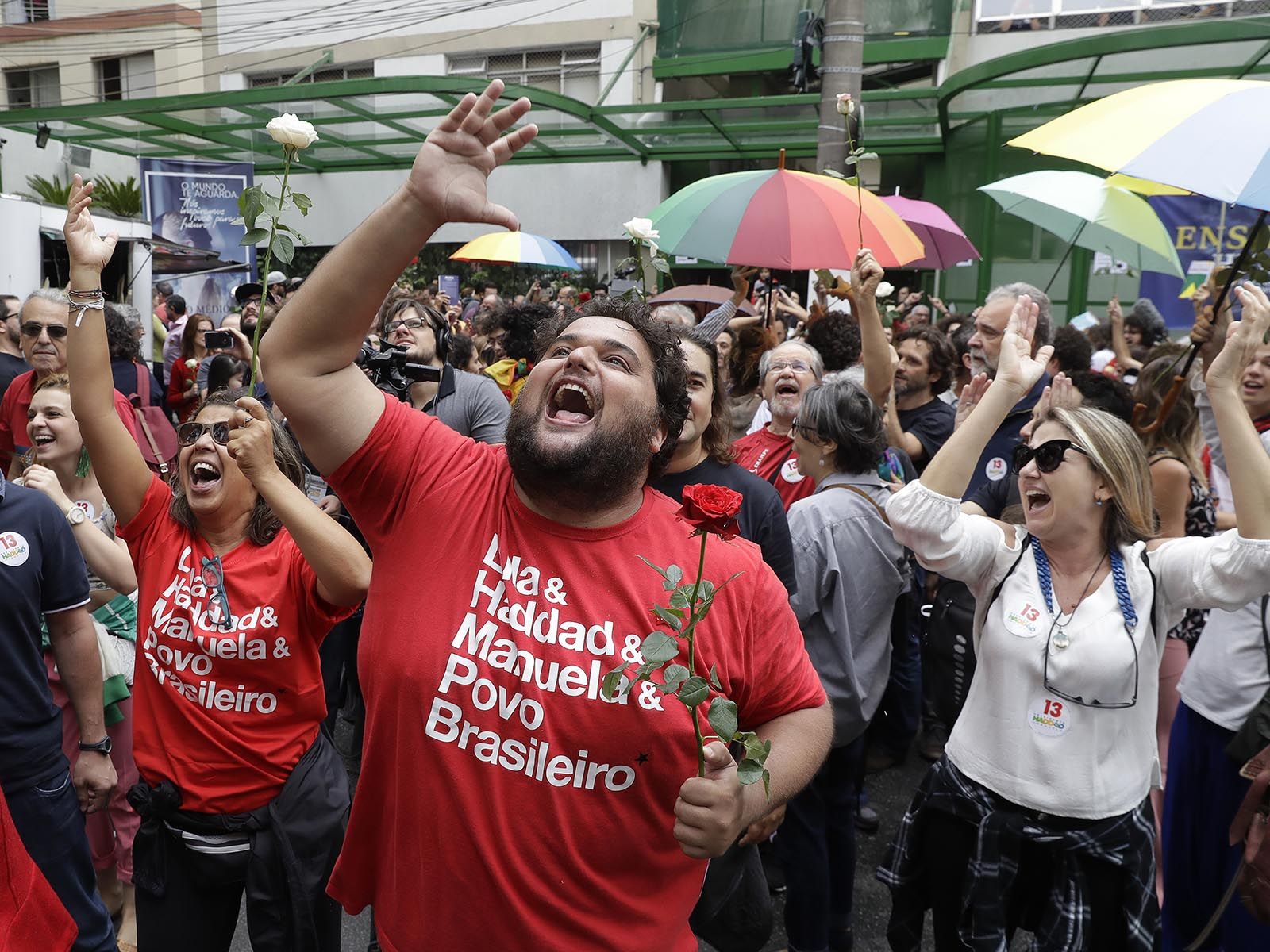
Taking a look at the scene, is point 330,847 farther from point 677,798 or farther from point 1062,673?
point 1062,673

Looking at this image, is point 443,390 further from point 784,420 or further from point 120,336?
point 120,336

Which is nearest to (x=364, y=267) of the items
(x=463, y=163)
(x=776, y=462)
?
(x=463, y=163)

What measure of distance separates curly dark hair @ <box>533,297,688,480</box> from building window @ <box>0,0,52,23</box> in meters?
32.6

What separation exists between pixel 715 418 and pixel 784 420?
982 millimetres

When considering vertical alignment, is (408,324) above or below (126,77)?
below

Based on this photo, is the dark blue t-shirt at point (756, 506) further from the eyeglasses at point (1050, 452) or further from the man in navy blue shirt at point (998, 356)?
the man in navy blue shirt at point (998, 356)

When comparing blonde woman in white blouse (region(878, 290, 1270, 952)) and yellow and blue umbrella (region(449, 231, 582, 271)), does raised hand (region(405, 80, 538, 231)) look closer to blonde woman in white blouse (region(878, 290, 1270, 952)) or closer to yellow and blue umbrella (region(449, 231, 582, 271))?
blonde woman in white blouse (region(878, 290, 1270, 952))

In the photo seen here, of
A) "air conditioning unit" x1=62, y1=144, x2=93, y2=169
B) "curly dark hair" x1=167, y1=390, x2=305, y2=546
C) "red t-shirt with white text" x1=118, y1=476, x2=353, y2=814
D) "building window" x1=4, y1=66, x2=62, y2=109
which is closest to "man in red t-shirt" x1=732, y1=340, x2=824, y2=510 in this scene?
"curly dark hair" x1=167, y1=390, x2=305, y2=546

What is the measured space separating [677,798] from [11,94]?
33.8 m

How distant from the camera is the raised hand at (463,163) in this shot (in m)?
1.52

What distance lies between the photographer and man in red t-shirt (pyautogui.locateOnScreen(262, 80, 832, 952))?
160 cm

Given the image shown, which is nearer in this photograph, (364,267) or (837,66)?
(364,267)

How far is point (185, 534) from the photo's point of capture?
271cm

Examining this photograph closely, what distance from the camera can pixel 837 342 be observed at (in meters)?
5.52
